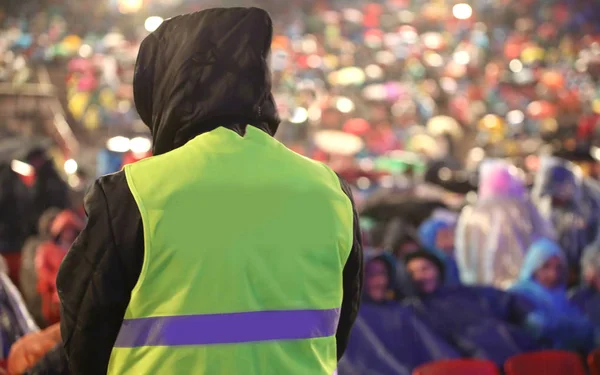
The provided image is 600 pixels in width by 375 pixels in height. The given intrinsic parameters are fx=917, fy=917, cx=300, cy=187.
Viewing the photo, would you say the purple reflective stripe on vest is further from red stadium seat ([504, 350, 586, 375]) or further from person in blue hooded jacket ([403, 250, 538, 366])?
person in blue hooded jacket ([403, 250, 538, 366])

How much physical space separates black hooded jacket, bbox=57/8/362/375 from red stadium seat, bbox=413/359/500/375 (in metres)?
1.95

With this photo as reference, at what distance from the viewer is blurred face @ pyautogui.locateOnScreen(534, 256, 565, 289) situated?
4770 millimetres

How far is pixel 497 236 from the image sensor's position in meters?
5.73

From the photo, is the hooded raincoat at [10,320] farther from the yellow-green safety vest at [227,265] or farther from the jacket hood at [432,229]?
the jacket hood at [432,229]

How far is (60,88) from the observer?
16.3m

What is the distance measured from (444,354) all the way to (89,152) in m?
9.77

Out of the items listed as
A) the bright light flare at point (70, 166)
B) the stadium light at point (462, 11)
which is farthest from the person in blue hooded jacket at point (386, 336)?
the stadium light at point (462, 11)

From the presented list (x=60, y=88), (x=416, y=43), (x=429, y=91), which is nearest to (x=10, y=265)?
(x=60, y=88)

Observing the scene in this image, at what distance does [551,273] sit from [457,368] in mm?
1547

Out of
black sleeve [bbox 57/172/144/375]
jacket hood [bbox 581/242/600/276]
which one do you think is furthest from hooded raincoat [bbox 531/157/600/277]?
black sleeve [bbox 57/172/144/375]

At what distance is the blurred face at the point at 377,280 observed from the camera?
13.3 ft

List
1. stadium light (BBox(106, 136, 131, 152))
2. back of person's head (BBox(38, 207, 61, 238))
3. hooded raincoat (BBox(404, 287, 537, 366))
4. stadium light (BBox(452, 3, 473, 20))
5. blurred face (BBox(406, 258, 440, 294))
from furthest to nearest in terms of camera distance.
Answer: stadium light (BBox(452, 3, 473, 20))
stadium light (BBox(106, 136, 131, 152))
back of person's head (BBox(38, 207, 61, 238))
blurred face (BBox(406, 258, 440, 294))
hooded raincoat (BBox(404, 287, 537, 366))

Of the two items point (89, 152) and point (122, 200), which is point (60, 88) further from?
point (122, 200)

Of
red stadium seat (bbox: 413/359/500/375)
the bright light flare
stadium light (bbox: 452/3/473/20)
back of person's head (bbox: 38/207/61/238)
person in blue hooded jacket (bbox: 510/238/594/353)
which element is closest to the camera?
red stadium seat (bbox: 413/359/500/375)
